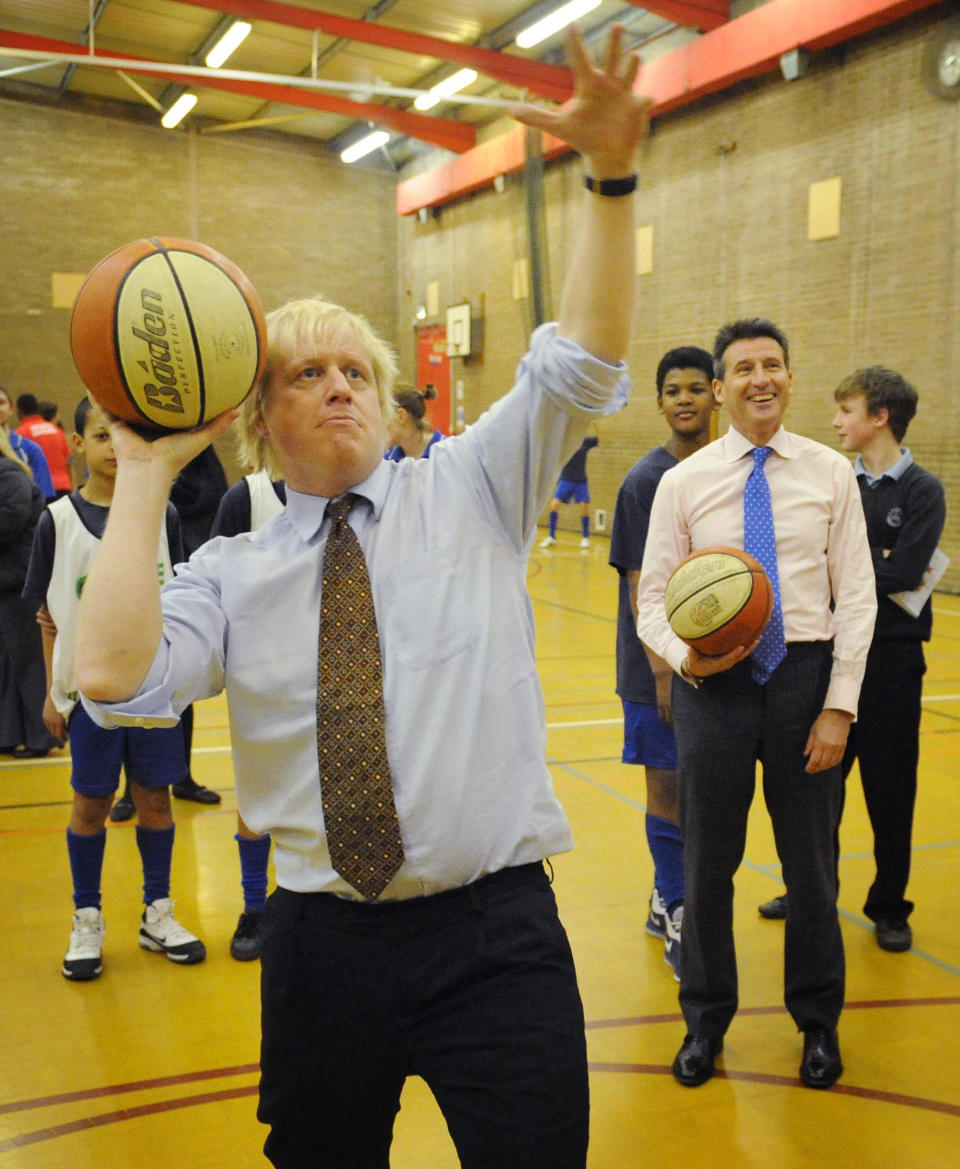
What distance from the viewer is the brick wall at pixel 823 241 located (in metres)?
10.6

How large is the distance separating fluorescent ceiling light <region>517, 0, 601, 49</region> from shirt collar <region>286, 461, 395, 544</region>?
12720mm

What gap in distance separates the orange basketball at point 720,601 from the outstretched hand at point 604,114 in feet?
4.56

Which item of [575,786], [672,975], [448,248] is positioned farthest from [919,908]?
[448,248]

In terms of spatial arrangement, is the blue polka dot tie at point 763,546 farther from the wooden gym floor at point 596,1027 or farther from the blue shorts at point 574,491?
the blue shorts at point 574,491

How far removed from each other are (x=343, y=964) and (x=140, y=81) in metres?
18.9

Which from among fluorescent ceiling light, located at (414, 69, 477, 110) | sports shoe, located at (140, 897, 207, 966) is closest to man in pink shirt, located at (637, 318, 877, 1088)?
sports shoe, located at (140, 897, 207, 966)

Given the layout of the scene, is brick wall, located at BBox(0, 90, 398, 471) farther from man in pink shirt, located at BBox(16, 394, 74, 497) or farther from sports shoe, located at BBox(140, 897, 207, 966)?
sports shoe, located at BBox(140, 897, 207, 966)

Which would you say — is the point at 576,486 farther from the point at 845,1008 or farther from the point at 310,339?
the point at 310,339

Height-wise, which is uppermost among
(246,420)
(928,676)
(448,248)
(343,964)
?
(448,248)

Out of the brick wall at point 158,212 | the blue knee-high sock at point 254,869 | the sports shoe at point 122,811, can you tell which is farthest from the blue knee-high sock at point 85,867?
the brick wall at point 158,212

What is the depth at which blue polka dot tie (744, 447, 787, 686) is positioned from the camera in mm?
2854

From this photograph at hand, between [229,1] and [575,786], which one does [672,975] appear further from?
[229,1]

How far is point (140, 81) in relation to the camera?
1767 centimetres

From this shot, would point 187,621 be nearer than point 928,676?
Yes
